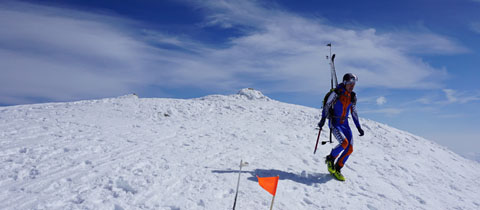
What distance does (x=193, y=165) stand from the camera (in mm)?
6906

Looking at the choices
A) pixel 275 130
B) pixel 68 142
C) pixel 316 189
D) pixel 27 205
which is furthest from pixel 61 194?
pixel 275 130

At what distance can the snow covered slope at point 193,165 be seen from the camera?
201 inches

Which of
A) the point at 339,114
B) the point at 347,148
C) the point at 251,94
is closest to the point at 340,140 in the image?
the point at 347,148

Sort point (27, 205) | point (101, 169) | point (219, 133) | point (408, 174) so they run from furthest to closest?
point (219, 133) < point (408, 174) < point (101, 169) < point (27, 205)

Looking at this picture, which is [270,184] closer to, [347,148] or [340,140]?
[340,140]

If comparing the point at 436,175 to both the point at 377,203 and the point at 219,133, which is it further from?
the point at 219,133

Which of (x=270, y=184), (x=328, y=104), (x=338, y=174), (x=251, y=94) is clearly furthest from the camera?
(x=251, y=94)

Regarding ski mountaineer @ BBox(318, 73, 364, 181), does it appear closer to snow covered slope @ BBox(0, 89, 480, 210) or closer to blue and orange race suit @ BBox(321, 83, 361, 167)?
blue and orange race suit @ BBox(321, 83, 361, 167)

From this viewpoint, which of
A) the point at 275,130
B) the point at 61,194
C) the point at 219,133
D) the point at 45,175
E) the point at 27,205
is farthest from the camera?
the point at 275,130

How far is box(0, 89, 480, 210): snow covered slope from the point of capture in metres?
5.12

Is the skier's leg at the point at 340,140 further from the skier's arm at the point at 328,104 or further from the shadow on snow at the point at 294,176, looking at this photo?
the shadow on snow at the point at 294,176

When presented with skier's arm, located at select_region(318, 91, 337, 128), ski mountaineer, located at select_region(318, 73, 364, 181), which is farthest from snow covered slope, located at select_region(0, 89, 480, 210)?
skier's arm, located at select_region(318, 91, 337, 128)

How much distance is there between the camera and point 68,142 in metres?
7.93

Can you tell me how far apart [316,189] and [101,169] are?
5.07 m
